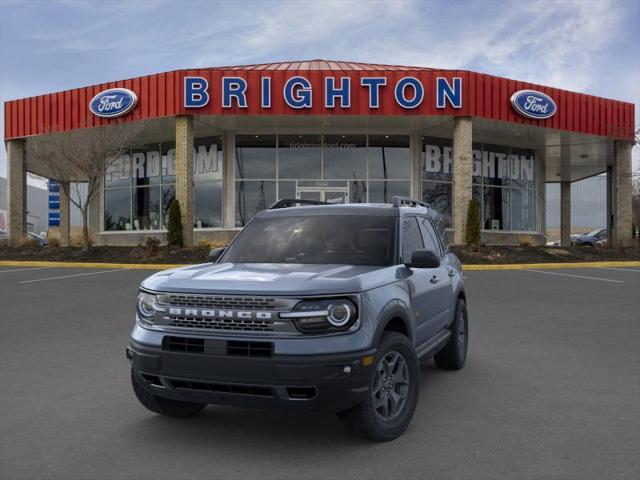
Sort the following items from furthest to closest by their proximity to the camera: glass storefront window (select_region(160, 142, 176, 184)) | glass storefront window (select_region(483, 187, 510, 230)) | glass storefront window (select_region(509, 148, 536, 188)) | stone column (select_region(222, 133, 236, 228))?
glass storefront window (select_region(509, 148, 536, 188)) → glass storefront window (select_region(483, 187, 510, 230)) → glass storefront window (select_region(160, 142, 176, 184)) → stone column (select_region(222, 133, 236, 228))

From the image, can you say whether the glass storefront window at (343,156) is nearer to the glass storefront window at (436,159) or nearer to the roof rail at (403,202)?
the glass storefront window at (436,159)

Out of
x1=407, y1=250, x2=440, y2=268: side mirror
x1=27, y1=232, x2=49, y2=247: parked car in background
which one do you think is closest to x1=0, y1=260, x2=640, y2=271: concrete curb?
x1=27, y1=232, x2=49, y2=247: parked car in background

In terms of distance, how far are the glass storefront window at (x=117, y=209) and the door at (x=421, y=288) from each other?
2465 cm

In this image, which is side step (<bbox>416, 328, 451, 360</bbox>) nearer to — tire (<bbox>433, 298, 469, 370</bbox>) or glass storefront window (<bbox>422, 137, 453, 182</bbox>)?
tire (<bbox>433, 298, 469, 370</bbox>)

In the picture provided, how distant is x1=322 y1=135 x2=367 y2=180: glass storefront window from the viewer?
25.2 m

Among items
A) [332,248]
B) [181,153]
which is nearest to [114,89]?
[181,153]

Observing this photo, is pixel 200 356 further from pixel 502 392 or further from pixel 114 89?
pixel 114 89

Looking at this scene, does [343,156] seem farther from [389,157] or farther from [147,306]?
[147,306]

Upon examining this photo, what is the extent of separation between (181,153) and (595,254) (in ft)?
55.4

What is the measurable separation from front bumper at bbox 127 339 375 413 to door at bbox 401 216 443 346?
1.10 metres

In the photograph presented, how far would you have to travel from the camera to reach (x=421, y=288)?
4809 millimetres

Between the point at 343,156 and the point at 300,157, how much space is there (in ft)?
6.20

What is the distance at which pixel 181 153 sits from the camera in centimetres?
2205

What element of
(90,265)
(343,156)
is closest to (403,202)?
(90,265)
